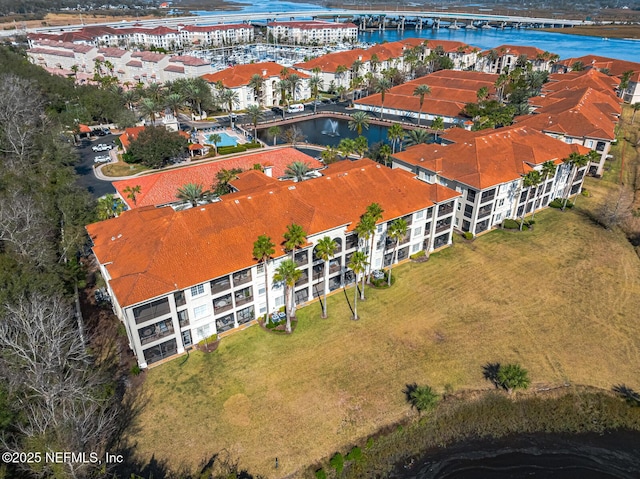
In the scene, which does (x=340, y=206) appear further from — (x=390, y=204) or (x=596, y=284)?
(x=596, y=284)

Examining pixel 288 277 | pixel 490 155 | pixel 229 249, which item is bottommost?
pixel 288 277

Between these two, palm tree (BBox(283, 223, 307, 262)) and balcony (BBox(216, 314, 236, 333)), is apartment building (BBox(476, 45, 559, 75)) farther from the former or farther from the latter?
balcony (BBox(216, 314, 236, 333))

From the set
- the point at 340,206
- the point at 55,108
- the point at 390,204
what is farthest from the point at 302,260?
the point at 55,108

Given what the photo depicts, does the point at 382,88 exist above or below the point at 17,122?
below

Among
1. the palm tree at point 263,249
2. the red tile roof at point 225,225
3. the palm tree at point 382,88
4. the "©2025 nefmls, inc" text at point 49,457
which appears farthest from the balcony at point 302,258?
the palm tree at point 382,88

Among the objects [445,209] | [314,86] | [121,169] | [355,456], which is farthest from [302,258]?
[314,86]

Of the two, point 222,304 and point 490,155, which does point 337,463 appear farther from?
point 490,155

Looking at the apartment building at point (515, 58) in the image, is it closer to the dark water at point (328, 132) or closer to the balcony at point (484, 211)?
the dark water at point (328, 132)

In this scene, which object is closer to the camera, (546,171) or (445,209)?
(445,209)
